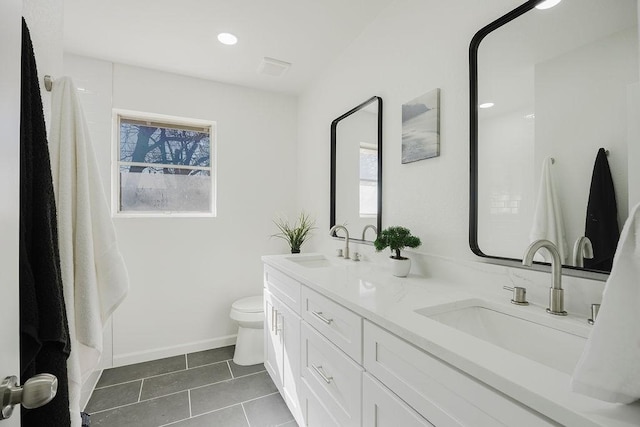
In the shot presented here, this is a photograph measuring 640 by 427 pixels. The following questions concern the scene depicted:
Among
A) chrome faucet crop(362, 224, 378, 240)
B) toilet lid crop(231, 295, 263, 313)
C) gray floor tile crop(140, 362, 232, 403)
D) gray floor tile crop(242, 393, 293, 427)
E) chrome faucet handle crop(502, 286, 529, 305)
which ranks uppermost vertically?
chrome faucet crop(362, 224, 378, 240)

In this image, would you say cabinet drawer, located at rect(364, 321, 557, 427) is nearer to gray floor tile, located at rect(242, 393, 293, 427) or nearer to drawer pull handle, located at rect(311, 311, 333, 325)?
drawer pull handle, located at rect(311, 311, 333, 325)

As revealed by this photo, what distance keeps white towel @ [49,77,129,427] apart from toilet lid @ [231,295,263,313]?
1.45m

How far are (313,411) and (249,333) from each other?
114cm

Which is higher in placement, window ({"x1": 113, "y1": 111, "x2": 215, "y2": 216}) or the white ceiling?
the white ceiling

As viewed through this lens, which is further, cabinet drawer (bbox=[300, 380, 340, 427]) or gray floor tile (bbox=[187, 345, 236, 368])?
gray floor tile (bbox=[187, 345, 236, 368])

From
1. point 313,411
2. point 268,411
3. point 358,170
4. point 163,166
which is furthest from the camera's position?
point 163,166

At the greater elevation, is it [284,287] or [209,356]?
[284,287]

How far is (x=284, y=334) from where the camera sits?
5.94 ft

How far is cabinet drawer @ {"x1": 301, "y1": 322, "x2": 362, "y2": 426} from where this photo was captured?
42.6 inches

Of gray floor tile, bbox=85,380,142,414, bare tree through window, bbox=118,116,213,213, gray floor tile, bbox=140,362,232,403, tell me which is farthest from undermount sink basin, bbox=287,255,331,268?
gray floor tile, bbox=85,380,142,414

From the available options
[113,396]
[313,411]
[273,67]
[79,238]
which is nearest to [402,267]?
[313,411]

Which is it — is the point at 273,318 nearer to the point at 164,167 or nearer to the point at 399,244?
the point at 399,244

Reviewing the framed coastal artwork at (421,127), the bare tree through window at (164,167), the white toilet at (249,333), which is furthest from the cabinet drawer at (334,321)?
the bare tree through window at (164,167)

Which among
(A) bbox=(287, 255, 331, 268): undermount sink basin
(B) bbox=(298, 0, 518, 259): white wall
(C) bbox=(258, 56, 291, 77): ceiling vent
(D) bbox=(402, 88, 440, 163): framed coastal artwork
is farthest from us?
(C) bbox=(258, 56, 291, 77): ceiling vent
